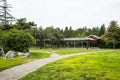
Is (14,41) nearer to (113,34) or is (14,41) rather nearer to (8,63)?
(8,63)


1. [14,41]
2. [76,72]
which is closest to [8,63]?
[76,72]

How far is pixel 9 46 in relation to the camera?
2814cm

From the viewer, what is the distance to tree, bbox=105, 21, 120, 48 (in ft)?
192

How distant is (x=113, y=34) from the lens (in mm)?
58500

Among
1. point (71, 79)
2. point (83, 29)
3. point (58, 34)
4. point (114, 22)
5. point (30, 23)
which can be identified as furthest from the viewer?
point (83, 29)

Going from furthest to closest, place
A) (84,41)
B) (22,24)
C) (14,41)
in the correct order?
(84,41) < (22,24) < (14,41)

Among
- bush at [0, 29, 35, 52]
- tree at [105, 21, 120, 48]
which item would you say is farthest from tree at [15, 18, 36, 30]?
tree at [105, 21, 120, 48]

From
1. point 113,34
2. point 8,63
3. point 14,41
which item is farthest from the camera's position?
point 113,34

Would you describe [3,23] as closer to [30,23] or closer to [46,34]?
[30,23]

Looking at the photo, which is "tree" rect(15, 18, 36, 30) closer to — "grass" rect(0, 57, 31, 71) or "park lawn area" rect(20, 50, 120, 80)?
"grass" rect(0, 57, 31, 71)

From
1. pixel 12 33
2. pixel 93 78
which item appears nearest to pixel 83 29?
pixel 12 33

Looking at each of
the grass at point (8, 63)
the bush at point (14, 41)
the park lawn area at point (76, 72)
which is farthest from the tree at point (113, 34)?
the park lawn area at point (76, 72)

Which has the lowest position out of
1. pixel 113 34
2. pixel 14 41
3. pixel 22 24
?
pixel 14 41

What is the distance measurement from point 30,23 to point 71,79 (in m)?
27.0
